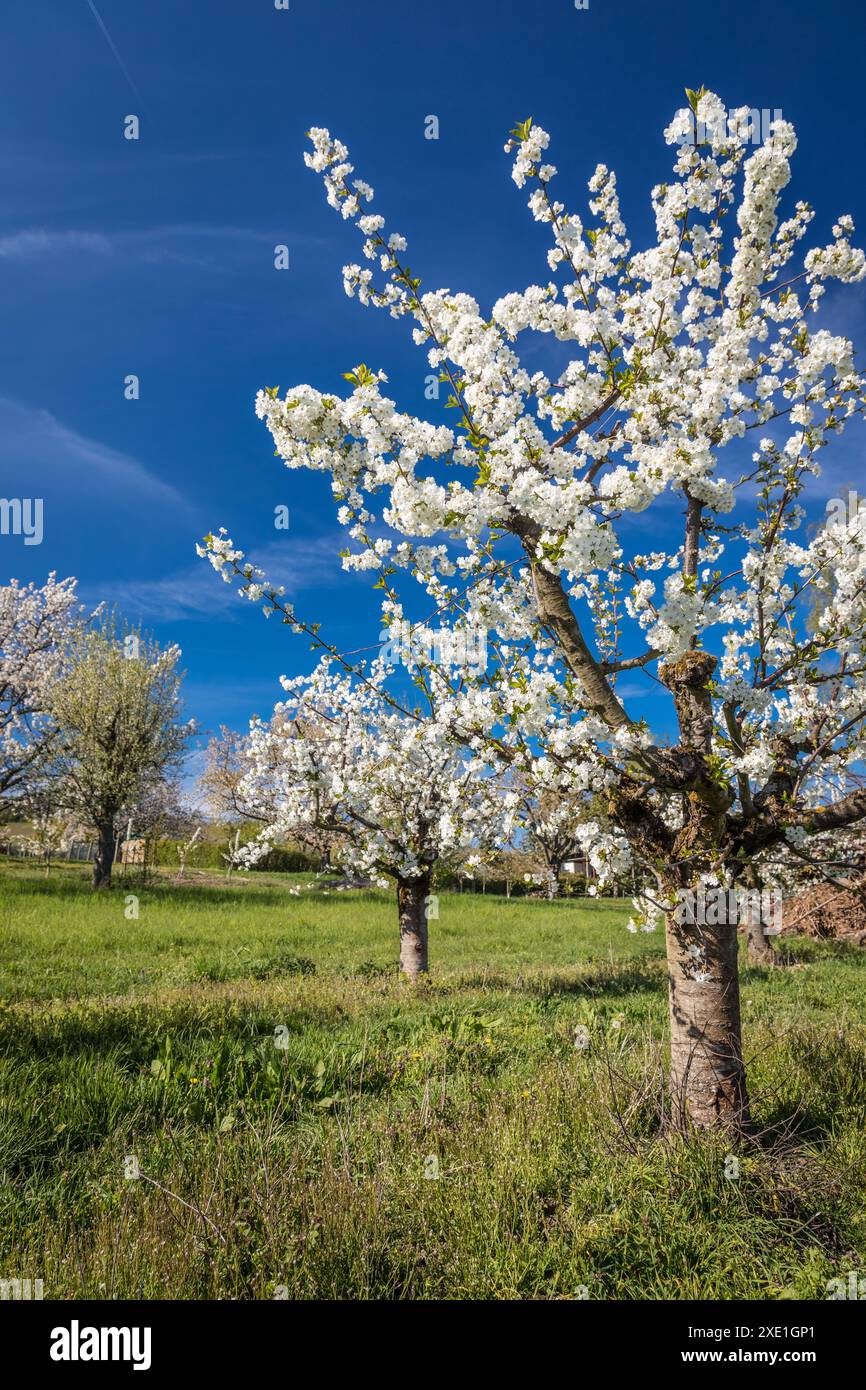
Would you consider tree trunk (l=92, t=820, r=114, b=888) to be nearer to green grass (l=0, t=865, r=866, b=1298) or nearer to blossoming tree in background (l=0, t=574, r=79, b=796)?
blossoming tree in background (l=0, t=574, r=79, b=796)

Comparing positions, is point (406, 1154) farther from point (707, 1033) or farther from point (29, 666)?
point (29, 666)

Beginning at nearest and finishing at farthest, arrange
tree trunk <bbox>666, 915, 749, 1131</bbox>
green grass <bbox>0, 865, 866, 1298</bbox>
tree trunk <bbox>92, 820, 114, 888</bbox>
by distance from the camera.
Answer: green grass <bbox>0, 865, 866, 1298</bbox> < tree trunk <bbox>666, 915, 749, 1131</bbox> < tree trunk <bbox>92, 820, 114, 888</bbox>

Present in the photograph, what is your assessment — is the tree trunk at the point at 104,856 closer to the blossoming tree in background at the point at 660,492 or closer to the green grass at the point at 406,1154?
the green grass at the point at 406,1154

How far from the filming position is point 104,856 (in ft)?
82.9

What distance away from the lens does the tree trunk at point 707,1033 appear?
4.85m

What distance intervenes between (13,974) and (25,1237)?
9.55 meters

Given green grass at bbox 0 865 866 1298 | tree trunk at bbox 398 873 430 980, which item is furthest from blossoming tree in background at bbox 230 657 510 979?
green grass at bbox 0 865 866 1298

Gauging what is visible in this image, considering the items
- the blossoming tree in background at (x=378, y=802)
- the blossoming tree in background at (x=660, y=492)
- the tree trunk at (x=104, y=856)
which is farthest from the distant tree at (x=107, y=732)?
the blossoming tree in background at (x=660, y=492)

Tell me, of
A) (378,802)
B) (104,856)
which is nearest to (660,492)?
(378,802)

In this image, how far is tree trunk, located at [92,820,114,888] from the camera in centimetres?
2493

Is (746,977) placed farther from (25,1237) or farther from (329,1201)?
(25,1237)

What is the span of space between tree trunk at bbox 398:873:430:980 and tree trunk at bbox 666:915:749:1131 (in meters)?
7.32

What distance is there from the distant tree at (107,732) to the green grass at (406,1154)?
55.9ft
